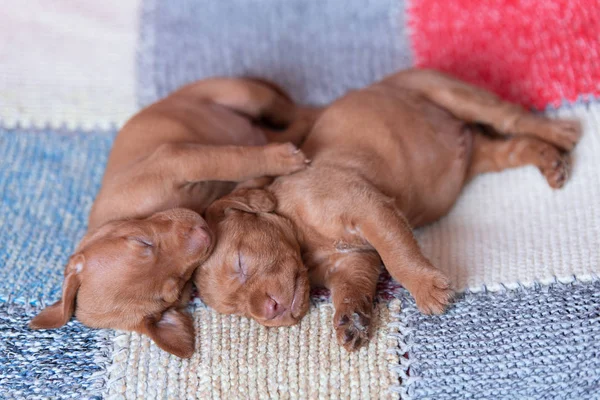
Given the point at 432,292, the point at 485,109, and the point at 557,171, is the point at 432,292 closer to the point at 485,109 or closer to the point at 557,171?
the point at 557,171

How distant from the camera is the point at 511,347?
78.2 inches

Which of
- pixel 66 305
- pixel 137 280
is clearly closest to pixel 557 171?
pixel 137 280

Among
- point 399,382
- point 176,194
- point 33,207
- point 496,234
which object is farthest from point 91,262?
point 496,234

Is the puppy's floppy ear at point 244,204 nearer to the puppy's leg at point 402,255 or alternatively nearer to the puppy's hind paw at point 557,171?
the puppy's leg at point 402,255

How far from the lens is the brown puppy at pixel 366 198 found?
7.22ft

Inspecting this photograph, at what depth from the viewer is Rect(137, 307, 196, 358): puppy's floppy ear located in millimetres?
2092

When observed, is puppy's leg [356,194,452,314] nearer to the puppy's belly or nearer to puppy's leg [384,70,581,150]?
the puppy's belly

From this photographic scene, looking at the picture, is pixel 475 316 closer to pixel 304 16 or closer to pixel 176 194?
pixel 176 194

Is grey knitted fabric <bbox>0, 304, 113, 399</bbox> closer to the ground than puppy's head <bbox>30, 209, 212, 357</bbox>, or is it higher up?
closer to the ground

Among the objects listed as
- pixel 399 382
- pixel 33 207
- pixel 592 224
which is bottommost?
pixel 33 207

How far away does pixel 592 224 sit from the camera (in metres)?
2.34

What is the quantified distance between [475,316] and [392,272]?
0.30 metres

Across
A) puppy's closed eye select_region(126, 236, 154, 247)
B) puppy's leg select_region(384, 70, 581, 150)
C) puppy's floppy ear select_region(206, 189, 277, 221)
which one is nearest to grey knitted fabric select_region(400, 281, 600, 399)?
puppy's floppy ear select_region(206, 189, 277, 221)

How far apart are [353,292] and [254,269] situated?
338 millimetres
